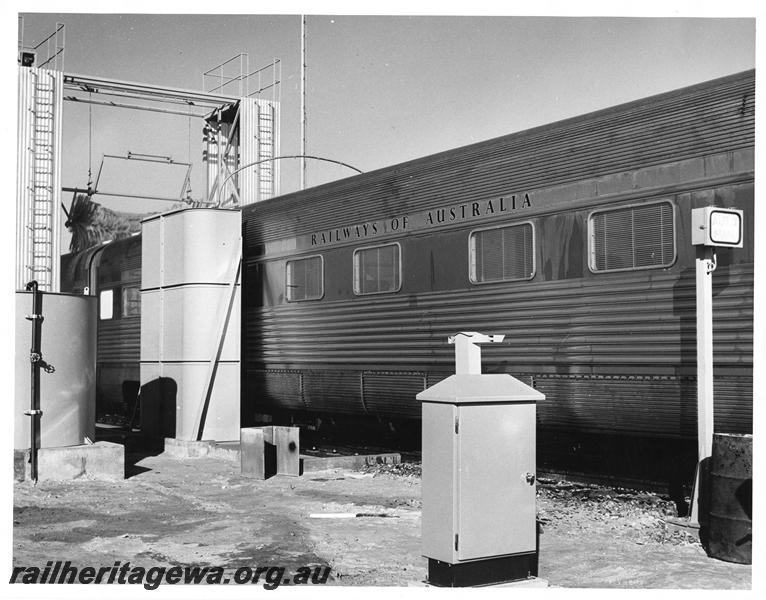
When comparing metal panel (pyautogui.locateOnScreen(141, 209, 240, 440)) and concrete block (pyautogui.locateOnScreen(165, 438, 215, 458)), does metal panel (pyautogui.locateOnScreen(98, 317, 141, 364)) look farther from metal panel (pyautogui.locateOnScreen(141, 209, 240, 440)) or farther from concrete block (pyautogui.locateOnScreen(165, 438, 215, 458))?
concrete block (pyautogui.locateOnScreen(165, 438, 215, 458))

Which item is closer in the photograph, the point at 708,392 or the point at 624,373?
the point at 708,392

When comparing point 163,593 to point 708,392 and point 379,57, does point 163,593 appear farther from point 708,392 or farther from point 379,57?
point 379,57

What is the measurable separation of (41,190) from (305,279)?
8.05 metres

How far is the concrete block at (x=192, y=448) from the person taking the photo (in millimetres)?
13039

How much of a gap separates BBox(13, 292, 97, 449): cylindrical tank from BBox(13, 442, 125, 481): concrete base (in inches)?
4.1

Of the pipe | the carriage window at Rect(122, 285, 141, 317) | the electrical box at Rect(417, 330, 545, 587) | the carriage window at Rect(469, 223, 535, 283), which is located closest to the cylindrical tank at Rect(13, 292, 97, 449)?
the pipe

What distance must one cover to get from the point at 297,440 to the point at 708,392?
4.88 m

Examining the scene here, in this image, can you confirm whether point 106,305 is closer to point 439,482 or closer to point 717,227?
point 717,227

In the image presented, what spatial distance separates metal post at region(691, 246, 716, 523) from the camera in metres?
7.57

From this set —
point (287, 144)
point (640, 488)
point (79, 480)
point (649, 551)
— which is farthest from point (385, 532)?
point (287, 144)

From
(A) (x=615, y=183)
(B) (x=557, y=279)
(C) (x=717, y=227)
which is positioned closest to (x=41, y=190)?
(B) (x=557, y=279)

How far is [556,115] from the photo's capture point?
9562mm

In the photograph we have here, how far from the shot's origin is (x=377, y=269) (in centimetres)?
1170

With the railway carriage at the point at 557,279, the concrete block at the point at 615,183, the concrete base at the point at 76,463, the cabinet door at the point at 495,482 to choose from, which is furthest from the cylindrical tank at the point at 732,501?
the concrete base at the point at 76,463
